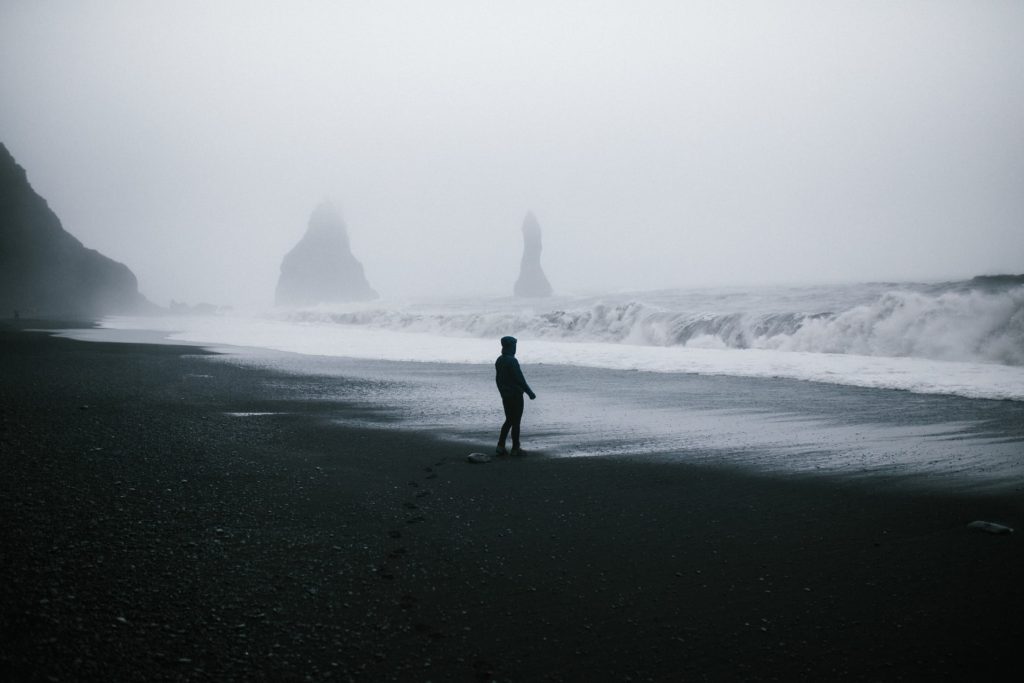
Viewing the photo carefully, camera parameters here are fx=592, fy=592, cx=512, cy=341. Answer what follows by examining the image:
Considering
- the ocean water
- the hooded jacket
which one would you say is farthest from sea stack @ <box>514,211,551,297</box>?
the hooded jacket

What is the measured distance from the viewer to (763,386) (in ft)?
47.9

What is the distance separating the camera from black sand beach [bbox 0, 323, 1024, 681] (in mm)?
3277

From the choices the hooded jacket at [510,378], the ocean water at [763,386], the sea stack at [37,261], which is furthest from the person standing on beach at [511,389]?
the sea stack at [37,261]

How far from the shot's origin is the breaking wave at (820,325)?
61.6 feet

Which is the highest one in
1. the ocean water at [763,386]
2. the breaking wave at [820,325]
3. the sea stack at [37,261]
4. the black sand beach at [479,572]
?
the sea stack at [37,261]

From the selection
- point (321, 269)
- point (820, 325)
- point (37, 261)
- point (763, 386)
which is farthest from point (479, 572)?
point (321, 269)

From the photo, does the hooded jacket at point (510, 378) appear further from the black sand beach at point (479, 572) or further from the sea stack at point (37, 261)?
the sea stack at point (37, 261)

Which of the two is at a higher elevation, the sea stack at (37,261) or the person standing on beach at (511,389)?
the sea stack at (37,261)

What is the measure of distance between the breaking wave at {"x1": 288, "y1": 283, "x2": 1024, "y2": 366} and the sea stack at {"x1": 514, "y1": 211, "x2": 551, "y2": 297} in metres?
89.9

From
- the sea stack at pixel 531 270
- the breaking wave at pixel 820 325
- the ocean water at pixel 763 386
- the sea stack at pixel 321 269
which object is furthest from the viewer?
the sea stack at pixel 321 269

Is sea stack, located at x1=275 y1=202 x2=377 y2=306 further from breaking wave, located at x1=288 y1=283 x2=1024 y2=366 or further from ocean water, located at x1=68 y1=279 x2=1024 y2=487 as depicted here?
ocean water, located at x1=68 y1=279 x2=1024 y2=487

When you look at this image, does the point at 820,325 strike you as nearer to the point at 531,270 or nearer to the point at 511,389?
the point at 511,389

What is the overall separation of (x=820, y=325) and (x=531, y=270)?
365 ft

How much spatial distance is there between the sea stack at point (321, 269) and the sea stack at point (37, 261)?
68730 millimetres
